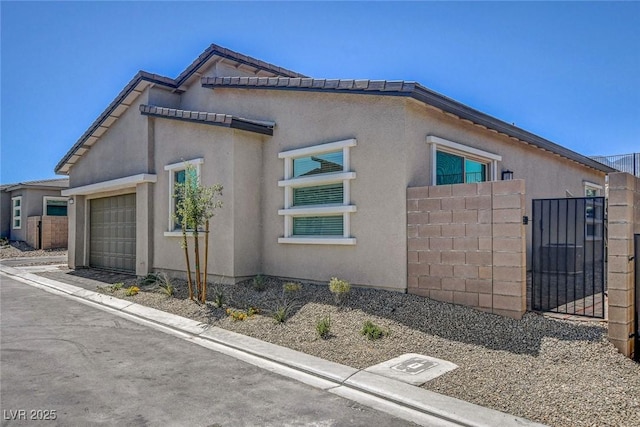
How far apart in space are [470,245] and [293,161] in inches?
188

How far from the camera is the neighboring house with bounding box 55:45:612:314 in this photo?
8.94m

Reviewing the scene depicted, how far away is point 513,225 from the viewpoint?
7.31 m

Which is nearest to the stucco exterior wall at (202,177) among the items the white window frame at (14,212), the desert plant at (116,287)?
the desert plant at (116,287)

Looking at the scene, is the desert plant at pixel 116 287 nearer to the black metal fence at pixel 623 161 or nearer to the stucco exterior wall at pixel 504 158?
the stucco exterior wall at pixel 504 158

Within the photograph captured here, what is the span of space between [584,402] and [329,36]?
381 inches

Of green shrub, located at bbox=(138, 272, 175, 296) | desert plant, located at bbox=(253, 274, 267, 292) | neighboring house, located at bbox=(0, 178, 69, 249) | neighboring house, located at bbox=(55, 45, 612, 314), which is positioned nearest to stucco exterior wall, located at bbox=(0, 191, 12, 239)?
neighboring house, located at bbox=(0, 178, 69, 249)

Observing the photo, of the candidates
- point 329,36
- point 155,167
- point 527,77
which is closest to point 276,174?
point 329,36

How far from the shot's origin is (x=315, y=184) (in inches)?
399

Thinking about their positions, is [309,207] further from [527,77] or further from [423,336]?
[527,77]

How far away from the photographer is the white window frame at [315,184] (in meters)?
9.37

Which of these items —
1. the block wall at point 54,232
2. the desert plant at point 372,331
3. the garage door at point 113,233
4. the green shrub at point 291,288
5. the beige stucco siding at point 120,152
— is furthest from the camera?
the block wall at point 54,232

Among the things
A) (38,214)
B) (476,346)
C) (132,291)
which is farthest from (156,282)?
(38,214)

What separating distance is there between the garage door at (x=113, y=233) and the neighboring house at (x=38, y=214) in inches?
431

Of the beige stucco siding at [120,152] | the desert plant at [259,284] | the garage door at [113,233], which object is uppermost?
the beige stucco siding at [120,152]
